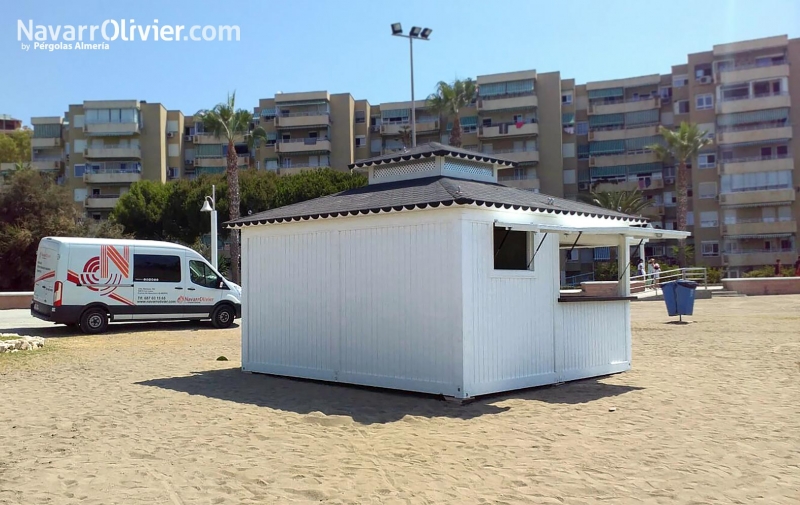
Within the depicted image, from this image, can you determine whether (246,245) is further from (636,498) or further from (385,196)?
(636,498)

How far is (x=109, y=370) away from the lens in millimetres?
12086

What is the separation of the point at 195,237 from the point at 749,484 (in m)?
48.8

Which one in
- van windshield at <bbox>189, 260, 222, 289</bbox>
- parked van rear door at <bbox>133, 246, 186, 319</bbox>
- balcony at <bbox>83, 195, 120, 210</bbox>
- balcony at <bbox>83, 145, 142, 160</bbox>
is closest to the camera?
parked van rear door at <bbox>133, 246, 186, 319</bbox>

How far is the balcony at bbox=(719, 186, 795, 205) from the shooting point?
56625 millimetres

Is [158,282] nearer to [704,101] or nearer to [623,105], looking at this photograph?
[623,105]

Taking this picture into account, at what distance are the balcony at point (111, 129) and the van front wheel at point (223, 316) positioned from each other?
55.7m

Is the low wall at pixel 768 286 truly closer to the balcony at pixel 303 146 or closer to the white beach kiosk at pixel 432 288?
the white beach kiosk at pixel 432 288

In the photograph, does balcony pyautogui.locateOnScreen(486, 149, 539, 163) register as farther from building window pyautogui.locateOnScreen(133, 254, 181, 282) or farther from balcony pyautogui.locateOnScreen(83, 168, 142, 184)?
building window pyautogui.locateOnScreen(133, 254, 181, 282)

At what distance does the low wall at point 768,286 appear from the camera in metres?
33.8

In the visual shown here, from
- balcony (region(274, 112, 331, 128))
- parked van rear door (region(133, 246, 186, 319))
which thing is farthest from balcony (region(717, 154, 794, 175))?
parked van rear door (region(133, 246, 186, 319))

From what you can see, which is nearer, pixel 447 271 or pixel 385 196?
pixel 447 271

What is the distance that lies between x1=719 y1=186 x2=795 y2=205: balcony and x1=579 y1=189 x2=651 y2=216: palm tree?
635cm

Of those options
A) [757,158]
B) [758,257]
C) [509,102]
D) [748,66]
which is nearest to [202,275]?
[758,257]

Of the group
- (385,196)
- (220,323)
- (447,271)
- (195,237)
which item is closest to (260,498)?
(447,271)
